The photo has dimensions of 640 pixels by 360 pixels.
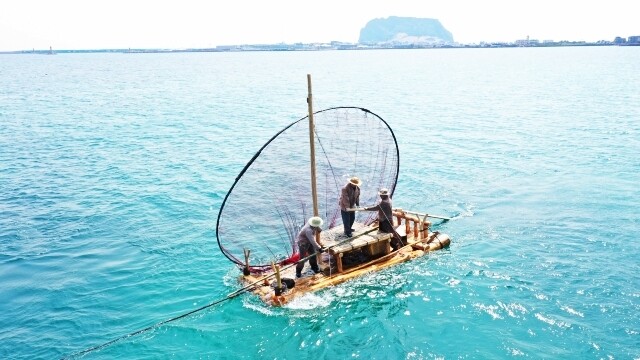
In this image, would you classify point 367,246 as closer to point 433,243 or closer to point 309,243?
point 309,243

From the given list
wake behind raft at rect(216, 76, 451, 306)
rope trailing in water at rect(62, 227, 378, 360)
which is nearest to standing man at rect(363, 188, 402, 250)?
wake behind raft at rect(216, 76, 451, 306)

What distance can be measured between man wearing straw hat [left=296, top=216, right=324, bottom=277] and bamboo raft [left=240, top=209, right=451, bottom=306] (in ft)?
0.71

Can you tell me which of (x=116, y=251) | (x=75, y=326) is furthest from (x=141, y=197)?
(x=75, y=326)

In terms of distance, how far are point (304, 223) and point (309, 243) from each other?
1.82 meters

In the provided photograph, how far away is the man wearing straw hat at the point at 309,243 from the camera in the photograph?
1220cm

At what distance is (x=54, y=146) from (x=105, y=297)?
75.3 ft

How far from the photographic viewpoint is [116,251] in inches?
645

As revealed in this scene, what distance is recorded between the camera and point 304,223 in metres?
14.5

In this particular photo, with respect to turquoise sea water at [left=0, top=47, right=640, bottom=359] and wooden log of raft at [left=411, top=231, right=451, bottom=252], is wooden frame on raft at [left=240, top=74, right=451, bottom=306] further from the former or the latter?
turquoise sea water at [left=0, top=47, right=640, bottom=359]

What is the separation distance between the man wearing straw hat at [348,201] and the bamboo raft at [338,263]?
1.06 feet

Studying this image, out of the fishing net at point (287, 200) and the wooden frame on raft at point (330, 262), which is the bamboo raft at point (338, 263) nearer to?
the wooden frame on raft at point (330, 262)

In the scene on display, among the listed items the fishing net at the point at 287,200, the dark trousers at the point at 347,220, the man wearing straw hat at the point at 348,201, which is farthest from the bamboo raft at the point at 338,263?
the fishing net at the point at 287,200

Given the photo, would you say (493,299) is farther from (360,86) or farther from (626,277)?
(360,86)

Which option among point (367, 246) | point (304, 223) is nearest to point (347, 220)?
point (367, 246)
